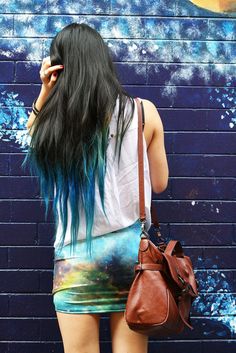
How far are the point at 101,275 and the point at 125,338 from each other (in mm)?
285

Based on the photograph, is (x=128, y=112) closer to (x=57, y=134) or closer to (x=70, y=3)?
(x=57, y=134)

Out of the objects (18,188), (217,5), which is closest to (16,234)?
(18,188)

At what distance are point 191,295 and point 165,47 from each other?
179cm

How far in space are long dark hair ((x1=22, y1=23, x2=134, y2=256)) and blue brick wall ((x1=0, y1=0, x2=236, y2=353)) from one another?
3.86ft

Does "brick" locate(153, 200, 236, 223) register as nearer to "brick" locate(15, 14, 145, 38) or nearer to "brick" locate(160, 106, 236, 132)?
"brick" locate(160, 106, 236, 132)

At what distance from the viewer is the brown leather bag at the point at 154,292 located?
2.58 m

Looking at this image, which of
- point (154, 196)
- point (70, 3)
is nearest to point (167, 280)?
point (154, 196)

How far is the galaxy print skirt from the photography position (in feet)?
8.87

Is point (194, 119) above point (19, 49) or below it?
below

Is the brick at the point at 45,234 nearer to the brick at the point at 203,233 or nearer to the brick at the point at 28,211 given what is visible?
the brick at the point at 28,211

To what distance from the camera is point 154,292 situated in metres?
2.61

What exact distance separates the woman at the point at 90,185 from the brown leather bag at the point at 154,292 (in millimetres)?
77

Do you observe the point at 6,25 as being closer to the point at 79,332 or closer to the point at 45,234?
the point at 45,234

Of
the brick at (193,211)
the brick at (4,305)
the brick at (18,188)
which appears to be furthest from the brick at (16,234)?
the brick at (193,211)
